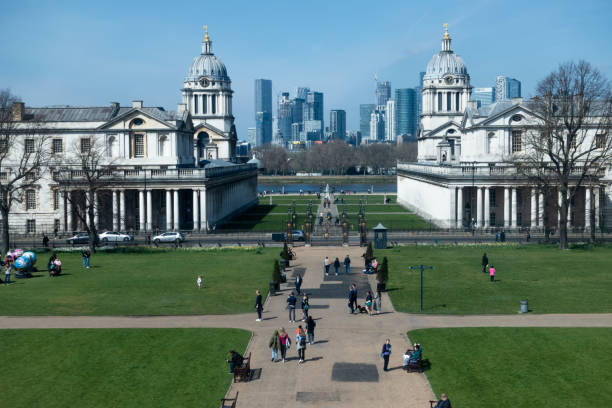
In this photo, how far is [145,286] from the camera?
4838cm

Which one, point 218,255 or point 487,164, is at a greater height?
point 487,164

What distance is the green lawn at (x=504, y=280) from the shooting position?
4197cm

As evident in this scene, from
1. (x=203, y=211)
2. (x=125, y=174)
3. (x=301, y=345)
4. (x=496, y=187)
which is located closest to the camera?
(x=301, y=345)

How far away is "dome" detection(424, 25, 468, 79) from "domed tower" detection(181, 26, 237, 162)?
38.5 m

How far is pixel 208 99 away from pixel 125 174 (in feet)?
172

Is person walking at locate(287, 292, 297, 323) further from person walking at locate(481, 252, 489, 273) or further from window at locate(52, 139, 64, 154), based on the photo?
window at locate(52, 139, 64, 154)

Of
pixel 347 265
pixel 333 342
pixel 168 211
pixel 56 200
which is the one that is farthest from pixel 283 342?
pixel 56 200

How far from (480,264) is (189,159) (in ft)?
163

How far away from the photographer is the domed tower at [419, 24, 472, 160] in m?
128

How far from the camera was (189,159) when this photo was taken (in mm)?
95188

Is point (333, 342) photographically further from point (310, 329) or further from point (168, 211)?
point (168, 211)

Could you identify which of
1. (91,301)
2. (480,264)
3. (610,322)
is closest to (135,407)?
Result: (91,301)

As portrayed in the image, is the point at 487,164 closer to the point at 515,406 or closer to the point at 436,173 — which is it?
the point at 436,173

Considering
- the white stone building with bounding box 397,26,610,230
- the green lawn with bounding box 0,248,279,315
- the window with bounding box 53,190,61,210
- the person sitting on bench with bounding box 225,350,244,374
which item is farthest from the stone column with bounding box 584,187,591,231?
the window with bounding box 53,190,61,210
